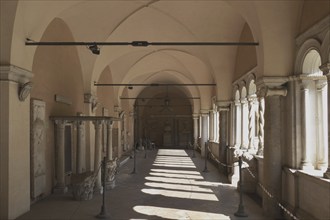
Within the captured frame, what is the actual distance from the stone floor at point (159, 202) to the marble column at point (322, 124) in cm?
172

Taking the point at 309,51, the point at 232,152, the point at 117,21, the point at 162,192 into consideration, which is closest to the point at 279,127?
the point at 309,51

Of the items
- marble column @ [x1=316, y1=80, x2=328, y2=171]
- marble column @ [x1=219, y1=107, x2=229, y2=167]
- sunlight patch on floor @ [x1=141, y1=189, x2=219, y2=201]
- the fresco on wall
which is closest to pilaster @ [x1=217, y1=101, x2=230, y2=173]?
marble column @ [x1=219, y1=107, x2=229, y2=167]

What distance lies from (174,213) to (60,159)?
13.4 feet

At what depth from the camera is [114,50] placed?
45.9 ft

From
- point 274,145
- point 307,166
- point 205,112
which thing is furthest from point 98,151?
point 205,112

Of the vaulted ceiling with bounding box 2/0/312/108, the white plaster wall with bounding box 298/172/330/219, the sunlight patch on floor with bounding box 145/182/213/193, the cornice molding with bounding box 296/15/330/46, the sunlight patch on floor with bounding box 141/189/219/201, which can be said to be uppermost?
the vaulted ceiling with bounding box 2/0/312/108

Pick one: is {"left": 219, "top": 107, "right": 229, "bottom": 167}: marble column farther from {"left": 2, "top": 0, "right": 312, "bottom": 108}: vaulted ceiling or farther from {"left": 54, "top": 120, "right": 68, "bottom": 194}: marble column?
{"left": 54, "top": 120, "right": 68, "bottom": 194}: marble column

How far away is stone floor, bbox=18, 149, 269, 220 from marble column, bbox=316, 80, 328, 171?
67.6 inches

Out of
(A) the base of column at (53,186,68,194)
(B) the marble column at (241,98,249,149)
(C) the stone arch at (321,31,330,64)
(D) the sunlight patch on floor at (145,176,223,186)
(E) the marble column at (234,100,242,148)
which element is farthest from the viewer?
(E) the marble column at (234,100,242,148)

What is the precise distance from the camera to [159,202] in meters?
8.63

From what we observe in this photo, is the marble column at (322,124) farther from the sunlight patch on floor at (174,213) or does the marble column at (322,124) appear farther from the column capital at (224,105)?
the column capital at (224,105)

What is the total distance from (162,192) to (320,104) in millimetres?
5048

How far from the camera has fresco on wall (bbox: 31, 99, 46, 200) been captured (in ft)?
27.6

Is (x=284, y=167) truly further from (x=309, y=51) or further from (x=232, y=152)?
(x=232, y=152)
